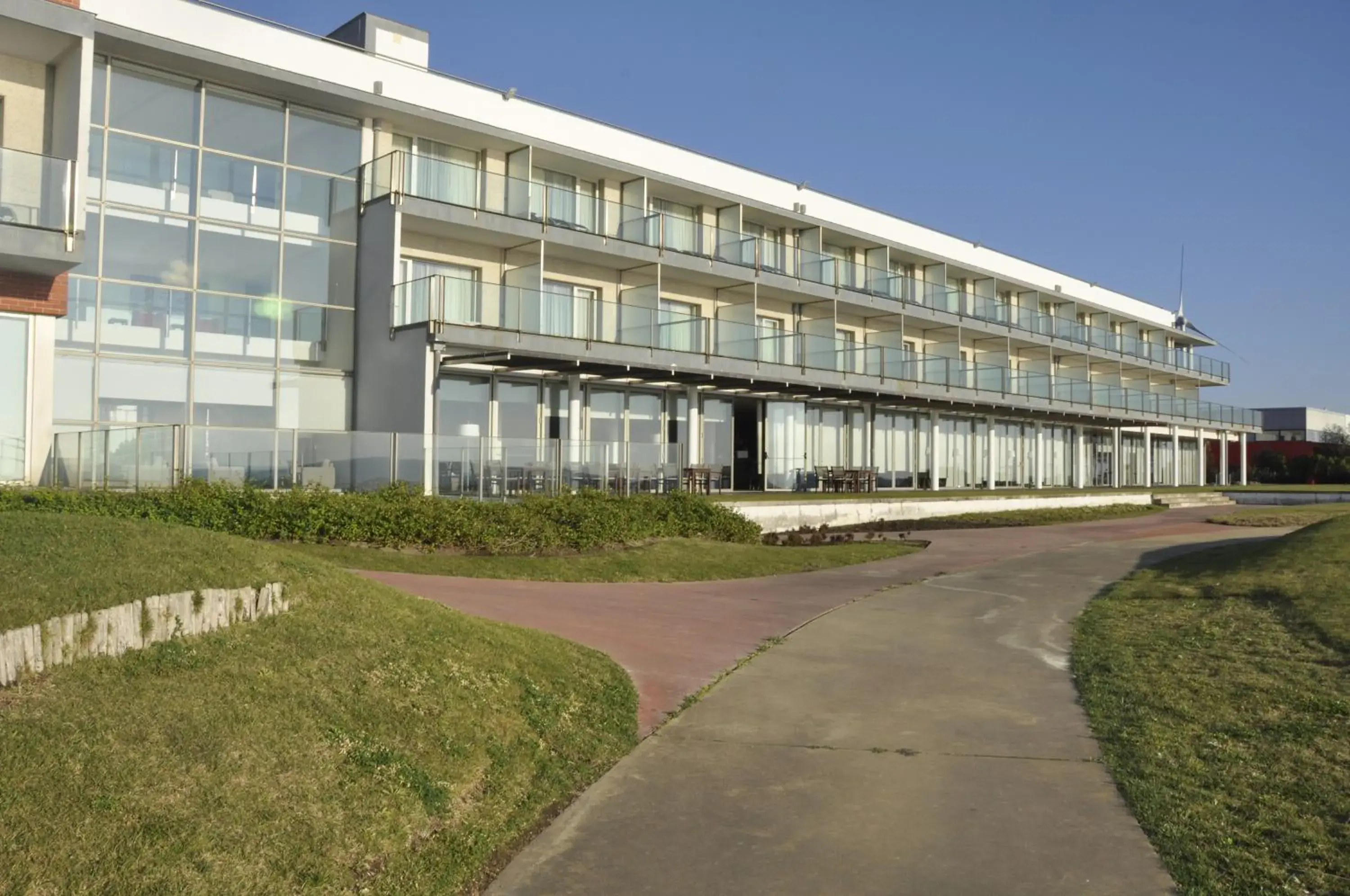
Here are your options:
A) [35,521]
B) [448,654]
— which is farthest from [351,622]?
[35,521]

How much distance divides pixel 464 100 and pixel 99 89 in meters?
8.40

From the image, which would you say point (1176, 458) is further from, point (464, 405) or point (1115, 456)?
point (464, 405)

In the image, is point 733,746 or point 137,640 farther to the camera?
point 733,746

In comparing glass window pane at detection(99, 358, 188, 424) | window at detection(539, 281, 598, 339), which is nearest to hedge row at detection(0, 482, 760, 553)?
glass window pane at detection(99, 358, 188, 424)

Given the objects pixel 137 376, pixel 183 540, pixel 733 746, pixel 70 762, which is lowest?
pixel 733 746

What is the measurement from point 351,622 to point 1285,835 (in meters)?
6.02

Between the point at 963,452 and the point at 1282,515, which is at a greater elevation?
the point at 963,452

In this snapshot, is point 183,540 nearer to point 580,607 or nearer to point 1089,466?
point 580,607

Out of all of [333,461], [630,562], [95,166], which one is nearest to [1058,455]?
[630,562]

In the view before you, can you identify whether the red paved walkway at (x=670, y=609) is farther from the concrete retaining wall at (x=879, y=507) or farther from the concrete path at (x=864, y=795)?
the concrete retaining wall at (x=879, y=507)

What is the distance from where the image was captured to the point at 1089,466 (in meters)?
56.5

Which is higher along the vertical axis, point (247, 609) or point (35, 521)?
point (35, 521)

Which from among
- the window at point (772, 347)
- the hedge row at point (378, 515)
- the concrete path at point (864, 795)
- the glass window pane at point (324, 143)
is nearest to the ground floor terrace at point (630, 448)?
the hedge row at point (378, 515)

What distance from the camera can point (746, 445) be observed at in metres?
35.3
